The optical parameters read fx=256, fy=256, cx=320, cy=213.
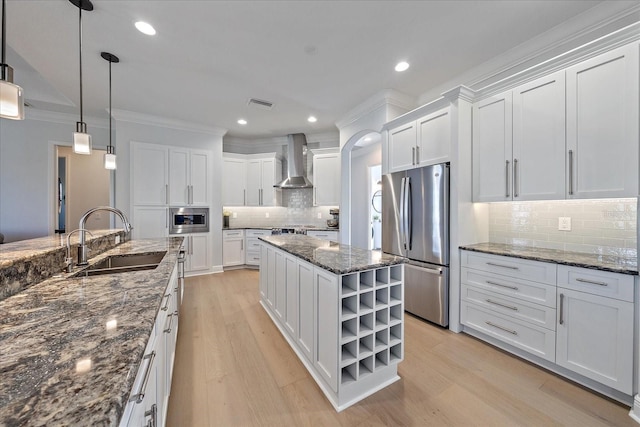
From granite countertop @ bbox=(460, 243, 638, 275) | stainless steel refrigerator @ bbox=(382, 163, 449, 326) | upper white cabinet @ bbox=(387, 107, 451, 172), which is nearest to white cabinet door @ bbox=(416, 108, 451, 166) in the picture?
upper white cabinet @ bbox=(387, 107, 451, 172)

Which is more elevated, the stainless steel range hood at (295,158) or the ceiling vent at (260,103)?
the ceiling vent at (260,103)

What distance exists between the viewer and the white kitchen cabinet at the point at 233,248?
16.5ft

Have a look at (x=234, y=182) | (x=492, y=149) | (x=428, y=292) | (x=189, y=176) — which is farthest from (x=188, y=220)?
(x=492, y=149)

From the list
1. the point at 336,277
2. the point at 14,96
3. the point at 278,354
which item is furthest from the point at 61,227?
the point at 336,277

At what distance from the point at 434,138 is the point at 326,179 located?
2605mm

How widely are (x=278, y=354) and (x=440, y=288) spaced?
172 cm

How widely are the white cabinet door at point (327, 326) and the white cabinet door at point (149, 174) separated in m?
3.74

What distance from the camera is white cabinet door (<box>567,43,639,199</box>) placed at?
1750mm

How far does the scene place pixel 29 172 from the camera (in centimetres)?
408

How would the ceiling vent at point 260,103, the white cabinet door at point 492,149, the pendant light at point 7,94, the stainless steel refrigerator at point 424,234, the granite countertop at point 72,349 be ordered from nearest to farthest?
1. the granite countertop at point 72,349
2. the pendant light at point 7,94
3. the white cabinet door at point 492,149
4. the stainless steel refrigerator at point 424,234
5. the ceiling vent at point 260,103

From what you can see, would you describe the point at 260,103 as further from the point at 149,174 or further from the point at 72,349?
the point at 72,349

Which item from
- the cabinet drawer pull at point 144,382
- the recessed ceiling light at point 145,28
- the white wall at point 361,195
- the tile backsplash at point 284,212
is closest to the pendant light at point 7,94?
the recessed ceiling light at point 145,28

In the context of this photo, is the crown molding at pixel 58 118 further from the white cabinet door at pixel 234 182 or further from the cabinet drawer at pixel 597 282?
the cabinet drawer at pixel 597 282

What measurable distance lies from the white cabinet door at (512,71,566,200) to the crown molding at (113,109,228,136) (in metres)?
4.57
